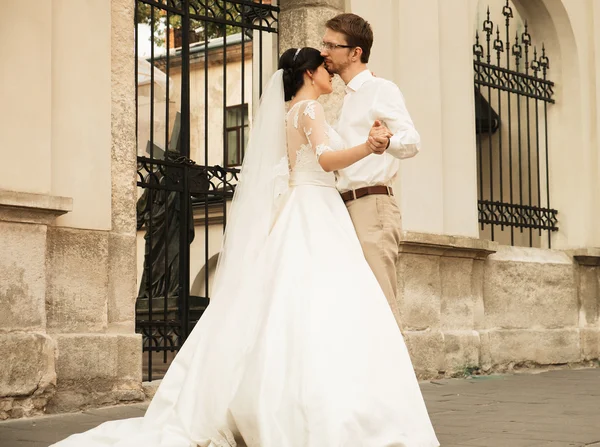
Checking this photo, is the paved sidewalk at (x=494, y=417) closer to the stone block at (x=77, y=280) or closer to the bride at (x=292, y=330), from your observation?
the stone block at (x=77, y=280)

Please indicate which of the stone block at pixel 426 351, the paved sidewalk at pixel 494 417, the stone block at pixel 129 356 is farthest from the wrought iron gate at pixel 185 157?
the stone block at pixel 426 351

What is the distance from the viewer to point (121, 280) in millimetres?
6836

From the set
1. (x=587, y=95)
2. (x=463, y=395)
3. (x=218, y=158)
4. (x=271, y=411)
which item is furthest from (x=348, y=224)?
(x=218, y=158)

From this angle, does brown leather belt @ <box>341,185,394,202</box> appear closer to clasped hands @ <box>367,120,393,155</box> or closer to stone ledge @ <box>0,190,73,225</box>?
clasped hands @ <box>367,120,393,155</box>

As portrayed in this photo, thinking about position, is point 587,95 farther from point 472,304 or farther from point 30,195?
point 30,195

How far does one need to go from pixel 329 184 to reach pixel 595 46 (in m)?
7.38

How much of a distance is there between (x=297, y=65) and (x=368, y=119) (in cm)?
44

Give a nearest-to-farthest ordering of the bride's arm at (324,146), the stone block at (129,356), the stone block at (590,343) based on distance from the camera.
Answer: the bride's arm at (324,146), the stone block at (129,356), the stone block at (590,343)

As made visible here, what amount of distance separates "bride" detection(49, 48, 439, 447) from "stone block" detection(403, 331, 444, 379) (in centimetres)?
386

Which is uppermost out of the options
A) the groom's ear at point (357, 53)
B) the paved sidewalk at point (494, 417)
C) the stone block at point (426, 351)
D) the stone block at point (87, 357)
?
the groom's ear at point (357, 53)

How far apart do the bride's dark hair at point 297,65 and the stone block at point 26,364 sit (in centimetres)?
224

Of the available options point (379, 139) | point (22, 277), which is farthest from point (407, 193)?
point (379, 139)

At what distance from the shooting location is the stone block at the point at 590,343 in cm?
1075

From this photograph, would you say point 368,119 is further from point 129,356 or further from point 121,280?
point 129,356
